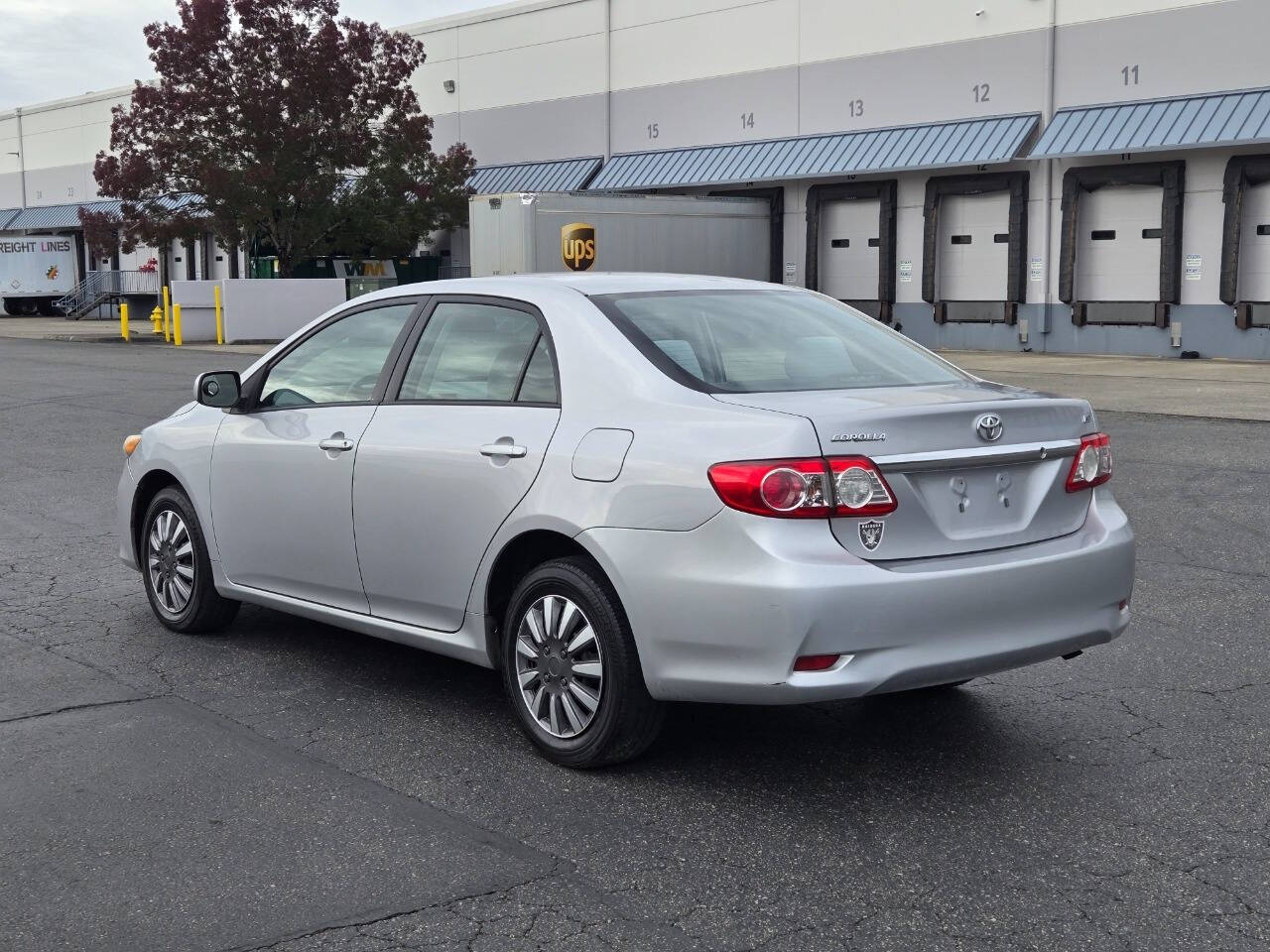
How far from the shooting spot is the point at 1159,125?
89.7 feet

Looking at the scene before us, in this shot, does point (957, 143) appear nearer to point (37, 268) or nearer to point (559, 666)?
point (559, 666)

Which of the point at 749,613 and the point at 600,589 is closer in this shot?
the point at 749,613

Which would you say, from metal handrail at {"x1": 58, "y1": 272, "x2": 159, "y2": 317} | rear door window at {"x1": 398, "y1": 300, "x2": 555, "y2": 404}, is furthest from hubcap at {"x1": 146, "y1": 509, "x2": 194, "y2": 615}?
metal handrail at {"x1": 58, "y1": 272, "x2": 159, "y2": 317}

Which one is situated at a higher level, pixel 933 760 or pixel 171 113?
pixel 171 113

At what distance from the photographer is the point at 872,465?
434 centimetres

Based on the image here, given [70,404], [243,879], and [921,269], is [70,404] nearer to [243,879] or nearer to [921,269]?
[243,879]

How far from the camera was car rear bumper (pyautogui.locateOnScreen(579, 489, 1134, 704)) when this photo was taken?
4.24 metres

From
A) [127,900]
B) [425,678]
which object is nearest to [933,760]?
[425,678]

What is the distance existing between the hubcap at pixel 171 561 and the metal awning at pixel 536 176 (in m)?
32.9

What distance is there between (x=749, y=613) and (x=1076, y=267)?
2693cm

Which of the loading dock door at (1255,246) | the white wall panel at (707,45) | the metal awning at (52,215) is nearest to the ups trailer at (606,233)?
the white wall panel at (707,45)

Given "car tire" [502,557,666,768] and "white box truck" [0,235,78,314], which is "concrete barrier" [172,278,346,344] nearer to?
"white box truck" [0,235,78,314]

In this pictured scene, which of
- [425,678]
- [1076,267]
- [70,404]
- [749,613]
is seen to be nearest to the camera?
[749,613]

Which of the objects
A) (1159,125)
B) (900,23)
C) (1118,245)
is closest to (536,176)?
(900,23)
